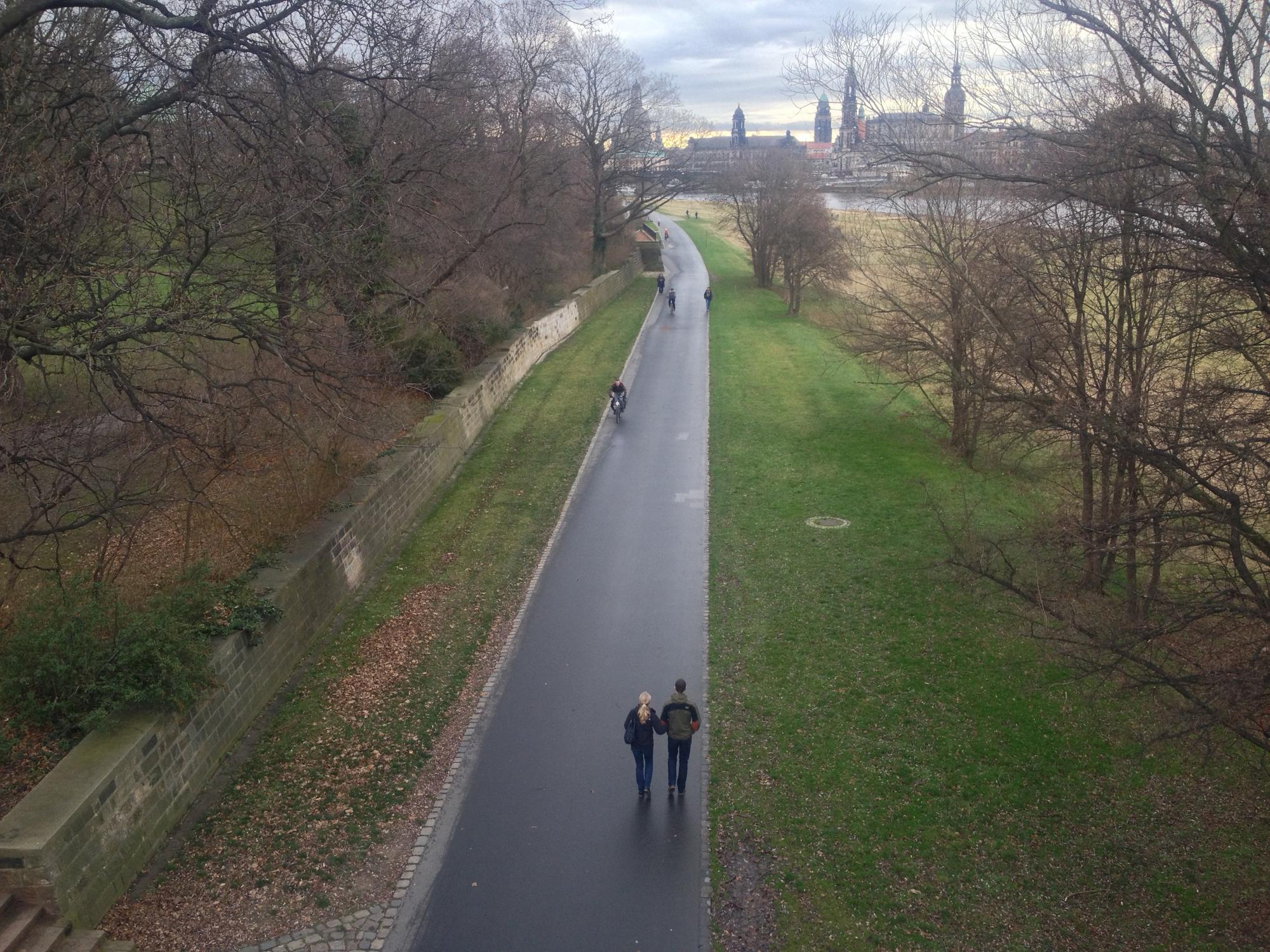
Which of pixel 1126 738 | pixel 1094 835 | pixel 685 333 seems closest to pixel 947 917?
pixel 1094 835

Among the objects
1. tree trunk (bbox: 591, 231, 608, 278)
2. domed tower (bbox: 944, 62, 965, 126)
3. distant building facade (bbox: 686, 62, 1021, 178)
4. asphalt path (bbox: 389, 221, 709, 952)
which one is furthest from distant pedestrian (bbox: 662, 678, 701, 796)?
tree trunk (bbox: 591, 231, 608, 278)

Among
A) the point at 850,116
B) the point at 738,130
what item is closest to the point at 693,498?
the point at 850,116

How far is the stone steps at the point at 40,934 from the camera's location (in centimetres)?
730

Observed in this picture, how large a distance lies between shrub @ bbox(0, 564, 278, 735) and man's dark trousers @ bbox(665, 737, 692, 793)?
16.6 ft

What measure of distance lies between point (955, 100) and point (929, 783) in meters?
8.60

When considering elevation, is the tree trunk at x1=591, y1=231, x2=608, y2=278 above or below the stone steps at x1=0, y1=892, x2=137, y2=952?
above

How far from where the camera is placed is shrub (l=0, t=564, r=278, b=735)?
930cm

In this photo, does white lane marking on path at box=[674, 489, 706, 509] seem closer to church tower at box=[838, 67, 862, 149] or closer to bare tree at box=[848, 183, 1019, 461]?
bare tree at box=[848, 183, 1019, 461]

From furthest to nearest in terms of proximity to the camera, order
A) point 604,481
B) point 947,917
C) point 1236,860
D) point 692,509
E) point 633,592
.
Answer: point 604,481, point 692,509, point 633,592, point 1236,860, point 947,917

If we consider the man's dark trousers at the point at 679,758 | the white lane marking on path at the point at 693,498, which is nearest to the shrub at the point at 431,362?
the white lane marking on path at the point at 693,498

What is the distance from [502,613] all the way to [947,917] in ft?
26.7

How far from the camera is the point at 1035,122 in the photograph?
39.1ft

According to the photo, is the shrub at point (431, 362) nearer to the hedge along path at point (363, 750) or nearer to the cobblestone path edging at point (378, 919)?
the hedge along path at point (363, 750)

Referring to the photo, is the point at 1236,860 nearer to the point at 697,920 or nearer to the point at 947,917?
the point at 947,917
